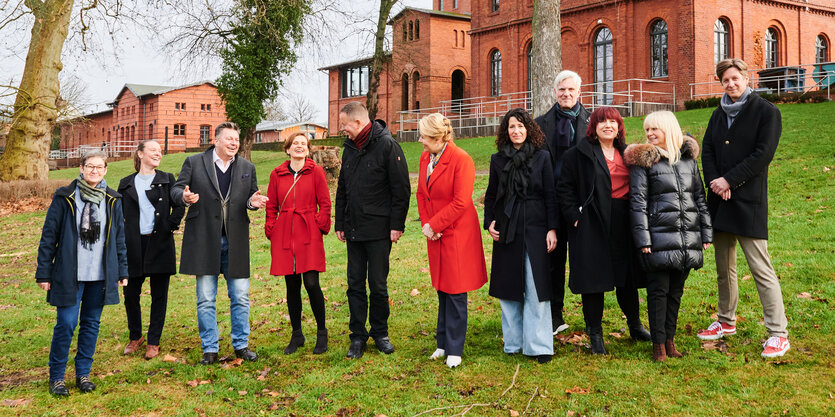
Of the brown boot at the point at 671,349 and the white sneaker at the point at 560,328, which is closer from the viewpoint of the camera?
the brown boot at the point at 671,349

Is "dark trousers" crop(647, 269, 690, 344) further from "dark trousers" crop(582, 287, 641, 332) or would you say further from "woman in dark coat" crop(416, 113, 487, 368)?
"woman in dark coat" crop(416, 113, 487, 368)

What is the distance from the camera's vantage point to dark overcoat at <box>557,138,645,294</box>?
5117 millimetres

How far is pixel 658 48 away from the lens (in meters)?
28.6

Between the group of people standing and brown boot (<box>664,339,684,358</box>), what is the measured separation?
0.01 m

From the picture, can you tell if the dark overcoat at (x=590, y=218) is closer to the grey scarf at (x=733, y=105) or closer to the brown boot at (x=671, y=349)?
the brown boot at (x=671, y=349)

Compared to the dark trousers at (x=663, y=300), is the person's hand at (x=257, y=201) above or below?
above

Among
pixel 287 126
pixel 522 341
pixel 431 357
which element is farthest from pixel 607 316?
pixel 287 126

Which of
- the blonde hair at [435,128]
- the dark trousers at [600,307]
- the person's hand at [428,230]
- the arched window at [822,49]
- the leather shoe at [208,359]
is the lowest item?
the leather shoe at [208,359]

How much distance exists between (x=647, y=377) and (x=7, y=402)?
4.98 metres

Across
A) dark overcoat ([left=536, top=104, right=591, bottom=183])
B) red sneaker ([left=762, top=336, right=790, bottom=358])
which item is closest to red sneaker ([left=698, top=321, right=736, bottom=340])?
red sneaker ([left=762, top=336, right=790, bottom=358])

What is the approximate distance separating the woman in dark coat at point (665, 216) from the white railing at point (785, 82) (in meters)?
22.7

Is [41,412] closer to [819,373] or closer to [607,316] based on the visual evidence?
[607,316]

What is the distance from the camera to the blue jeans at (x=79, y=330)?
495cm

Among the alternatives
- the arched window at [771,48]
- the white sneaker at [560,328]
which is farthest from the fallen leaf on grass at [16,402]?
the arched window at [771,48]
